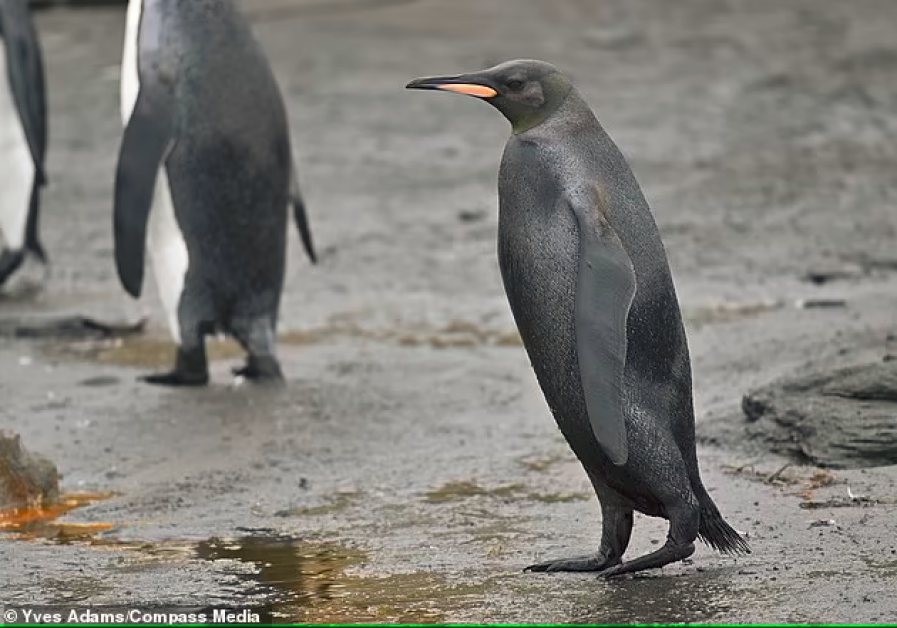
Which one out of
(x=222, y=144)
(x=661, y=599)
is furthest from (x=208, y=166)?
(x=661, y=599)

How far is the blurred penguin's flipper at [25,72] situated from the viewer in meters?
9.26

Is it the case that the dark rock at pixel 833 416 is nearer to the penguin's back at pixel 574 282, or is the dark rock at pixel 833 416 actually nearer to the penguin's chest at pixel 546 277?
the penguin's back at pixel 574 282

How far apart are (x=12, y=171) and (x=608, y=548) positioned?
224 inches

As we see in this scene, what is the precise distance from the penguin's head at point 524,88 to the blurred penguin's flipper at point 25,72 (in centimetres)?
494

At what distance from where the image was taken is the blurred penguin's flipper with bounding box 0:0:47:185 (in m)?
9.26

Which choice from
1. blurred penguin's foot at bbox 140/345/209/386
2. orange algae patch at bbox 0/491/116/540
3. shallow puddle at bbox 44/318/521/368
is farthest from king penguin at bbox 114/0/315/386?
orange algae patch at bbox 0/491/116/540

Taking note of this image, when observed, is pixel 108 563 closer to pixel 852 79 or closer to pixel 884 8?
pixel 852 79

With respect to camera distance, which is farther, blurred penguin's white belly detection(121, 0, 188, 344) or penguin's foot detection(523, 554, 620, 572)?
blurred penguin's white belly detection(121, 0, 188, 344)

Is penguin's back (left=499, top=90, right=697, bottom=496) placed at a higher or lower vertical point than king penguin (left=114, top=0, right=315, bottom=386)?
higher

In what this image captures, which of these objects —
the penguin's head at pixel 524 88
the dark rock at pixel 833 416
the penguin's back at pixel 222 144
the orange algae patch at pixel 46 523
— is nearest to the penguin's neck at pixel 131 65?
the penguin's back at pixel 222 144

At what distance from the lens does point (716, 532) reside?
4.69m

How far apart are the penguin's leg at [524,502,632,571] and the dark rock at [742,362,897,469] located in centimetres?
113

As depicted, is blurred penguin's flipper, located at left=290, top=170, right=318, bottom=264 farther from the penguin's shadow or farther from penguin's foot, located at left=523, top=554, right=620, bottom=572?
the penguin's shadow

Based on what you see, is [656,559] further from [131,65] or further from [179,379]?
[131,65]
